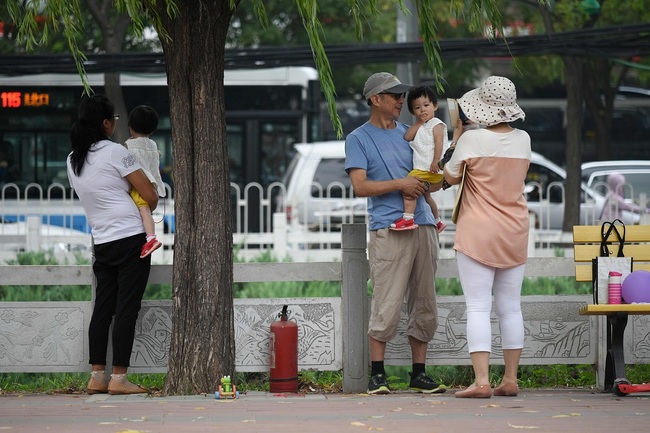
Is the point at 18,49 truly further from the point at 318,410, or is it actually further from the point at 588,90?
the point at 318,410

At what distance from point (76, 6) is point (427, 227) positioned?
2570 millimetres

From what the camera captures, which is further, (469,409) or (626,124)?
(626,124)

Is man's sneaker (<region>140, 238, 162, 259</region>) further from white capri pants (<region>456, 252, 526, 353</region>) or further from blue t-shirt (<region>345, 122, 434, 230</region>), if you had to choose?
white capri pants (<region>456, 252, 526, 353</region>)

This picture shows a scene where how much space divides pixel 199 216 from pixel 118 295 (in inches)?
29.4

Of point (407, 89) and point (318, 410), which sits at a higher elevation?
point (407, 89)

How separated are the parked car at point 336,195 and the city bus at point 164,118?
708 mm

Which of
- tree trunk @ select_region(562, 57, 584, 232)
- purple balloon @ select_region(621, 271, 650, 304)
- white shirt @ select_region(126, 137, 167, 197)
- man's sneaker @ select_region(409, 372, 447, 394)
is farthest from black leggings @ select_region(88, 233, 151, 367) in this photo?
tree trunk @ select_region(562, 57, 584, 232)

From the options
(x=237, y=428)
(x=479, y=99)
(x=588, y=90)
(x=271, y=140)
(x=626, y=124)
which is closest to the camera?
(x=237, y=428)

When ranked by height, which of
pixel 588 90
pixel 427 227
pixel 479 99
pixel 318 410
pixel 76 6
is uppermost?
pixel 588 90

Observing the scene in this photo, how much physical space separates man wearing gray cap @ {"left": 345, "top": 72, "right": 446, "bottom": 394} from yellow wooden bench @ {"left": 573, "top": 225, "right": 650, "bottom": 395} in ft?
3.21

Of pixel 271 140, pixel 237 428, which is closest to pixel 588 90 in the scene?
pixel 271 140

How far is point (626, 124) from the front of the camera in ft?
87.1

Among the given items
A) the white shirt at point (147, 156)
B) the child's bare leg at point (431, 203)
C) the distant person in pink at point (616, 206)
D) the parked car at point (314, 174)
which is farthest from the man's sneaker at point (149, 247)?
the parked car at point (314, 174)

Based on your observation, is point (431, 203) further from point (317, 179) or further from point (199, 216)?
point (317, 179)
